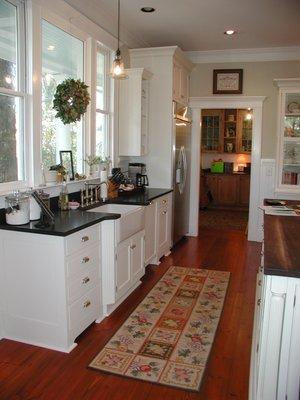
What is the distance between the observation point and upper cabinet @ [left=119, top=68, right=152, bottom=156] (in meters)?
4.68

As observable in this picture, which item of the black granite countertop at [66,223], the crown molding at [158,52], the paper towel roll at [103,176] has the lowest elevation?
the black granite countertop at [66,223]

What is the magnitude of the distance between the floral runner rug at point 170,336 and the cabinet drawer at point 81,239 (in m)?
0.74

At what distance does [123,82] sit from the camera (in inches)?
187

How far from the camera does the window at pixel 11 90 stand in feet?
9.38

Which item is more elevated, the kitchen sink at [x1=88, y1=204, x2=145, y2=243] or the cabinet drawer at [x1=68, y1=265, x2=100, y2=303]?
the kitchen sink at [x1=88, y1=204, x2=145, y2=243]

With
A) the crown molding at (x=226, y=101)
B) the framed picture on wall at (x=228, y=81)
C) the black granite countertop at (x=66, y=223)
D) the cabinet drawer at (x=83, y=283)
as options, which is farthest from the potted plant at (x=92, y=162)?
the framed picture on wall at (x=228, y=81)

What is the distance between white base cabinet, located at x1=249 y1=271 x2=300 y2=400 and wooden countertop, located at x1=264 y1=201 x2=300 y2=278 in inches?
1.7

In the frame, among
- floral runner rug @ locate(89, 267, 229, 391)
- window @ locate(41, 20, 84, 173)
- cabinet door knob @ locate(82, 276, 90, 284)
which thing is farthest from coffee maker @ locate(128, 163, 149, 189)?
cabinet door knob @ locate(82, 276, 90, 284)

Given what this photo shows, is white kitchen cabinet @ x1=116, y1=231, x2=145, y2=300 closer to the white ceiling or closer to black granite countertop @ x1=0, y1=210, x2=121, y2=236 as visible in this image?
black granite countertop @ x1=0, y1=210, x2=121, y2=236

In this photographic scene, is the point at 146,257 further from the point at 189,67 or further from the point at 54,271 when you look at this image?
the point at 189,67

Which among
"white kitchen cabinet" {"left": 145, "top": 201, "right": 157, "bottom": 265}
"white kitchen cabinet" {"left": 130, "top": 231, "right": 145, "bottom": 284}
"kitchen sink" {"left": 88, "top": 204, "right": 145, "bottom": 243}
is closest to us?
"kitchen sink" {"left": 88, "top": 204, "right": 145, "bottom": 243}

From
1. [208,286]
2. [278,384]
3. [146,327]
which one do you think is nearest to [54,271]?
[146,327]

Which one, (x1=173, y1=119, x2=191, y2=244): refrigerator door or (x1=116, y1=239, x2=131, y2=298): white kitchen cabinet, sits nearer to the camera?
(x1=116, y1=239, x2=131, y2=298): white kitchen cabinet

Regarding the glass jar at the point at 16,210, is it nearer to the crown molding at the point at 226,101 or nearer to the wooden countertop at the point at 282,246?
the wooden countertop at the point at 282,246
